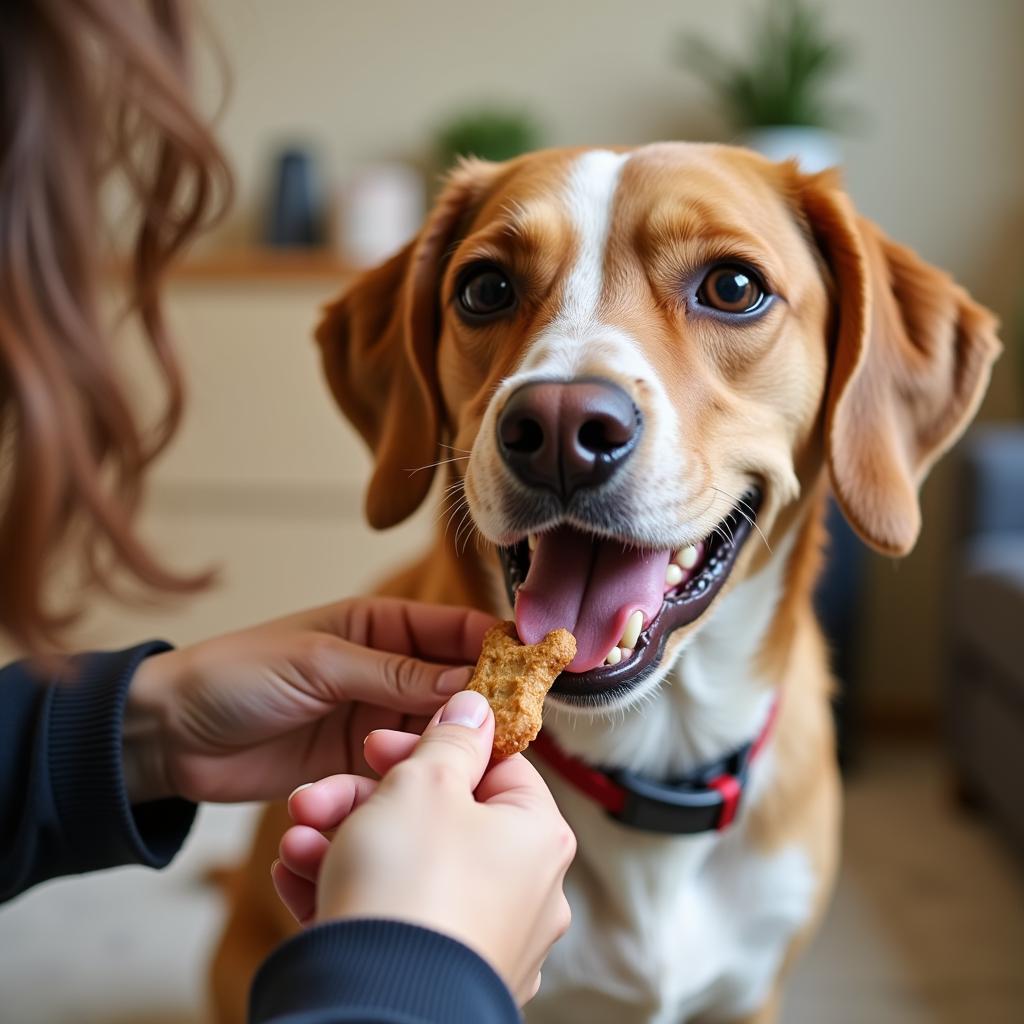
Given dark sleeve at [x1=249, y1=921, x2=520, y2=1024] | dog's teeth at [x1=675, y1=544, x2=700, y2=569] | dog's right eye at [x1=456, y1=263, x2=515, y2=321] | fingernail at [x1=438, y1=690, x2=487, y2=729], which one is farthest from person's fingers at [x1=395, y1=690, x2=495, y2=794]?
dog's right eye at [x1=456, y1=263, x2=515, y2=321]

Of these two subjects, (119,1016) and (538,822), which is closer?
(538,822)

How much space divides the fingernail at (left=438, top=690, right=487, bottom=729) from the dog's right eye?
0.57m

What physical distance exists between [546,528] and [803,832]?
2.09 feet

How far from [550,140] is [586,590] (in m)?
3.06

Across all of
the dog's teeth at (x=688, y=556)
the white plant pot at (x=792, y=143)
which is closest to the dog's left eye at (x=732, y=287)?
the dog's teeth at (x=688, y=556)

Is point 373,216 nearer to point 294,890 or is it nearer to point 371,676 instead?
point 371,676

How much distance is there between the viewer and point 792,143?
323 centimetres

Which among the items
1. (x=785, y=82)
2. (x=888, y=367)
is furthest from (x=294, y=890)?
(x=785, y=82)

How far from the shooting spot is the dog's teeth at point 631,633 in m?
1.03

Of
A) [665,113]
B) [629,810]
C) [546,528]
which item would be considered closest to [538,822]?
[546,528]

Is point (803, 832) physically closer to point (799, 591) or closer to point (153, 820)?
point (799, 591)

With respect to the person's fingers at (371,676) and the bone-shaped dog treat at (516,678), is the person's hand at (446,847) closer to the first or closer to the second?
the bone-shaped dog treat at (516,678)

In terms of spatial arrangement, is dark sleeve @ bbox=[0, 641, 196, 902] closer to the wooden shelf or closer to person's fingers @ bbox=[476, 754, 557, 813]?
person's fingers @ bbox=[476, 754, 557, 813]

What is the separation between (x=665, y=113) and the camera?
3674mm
